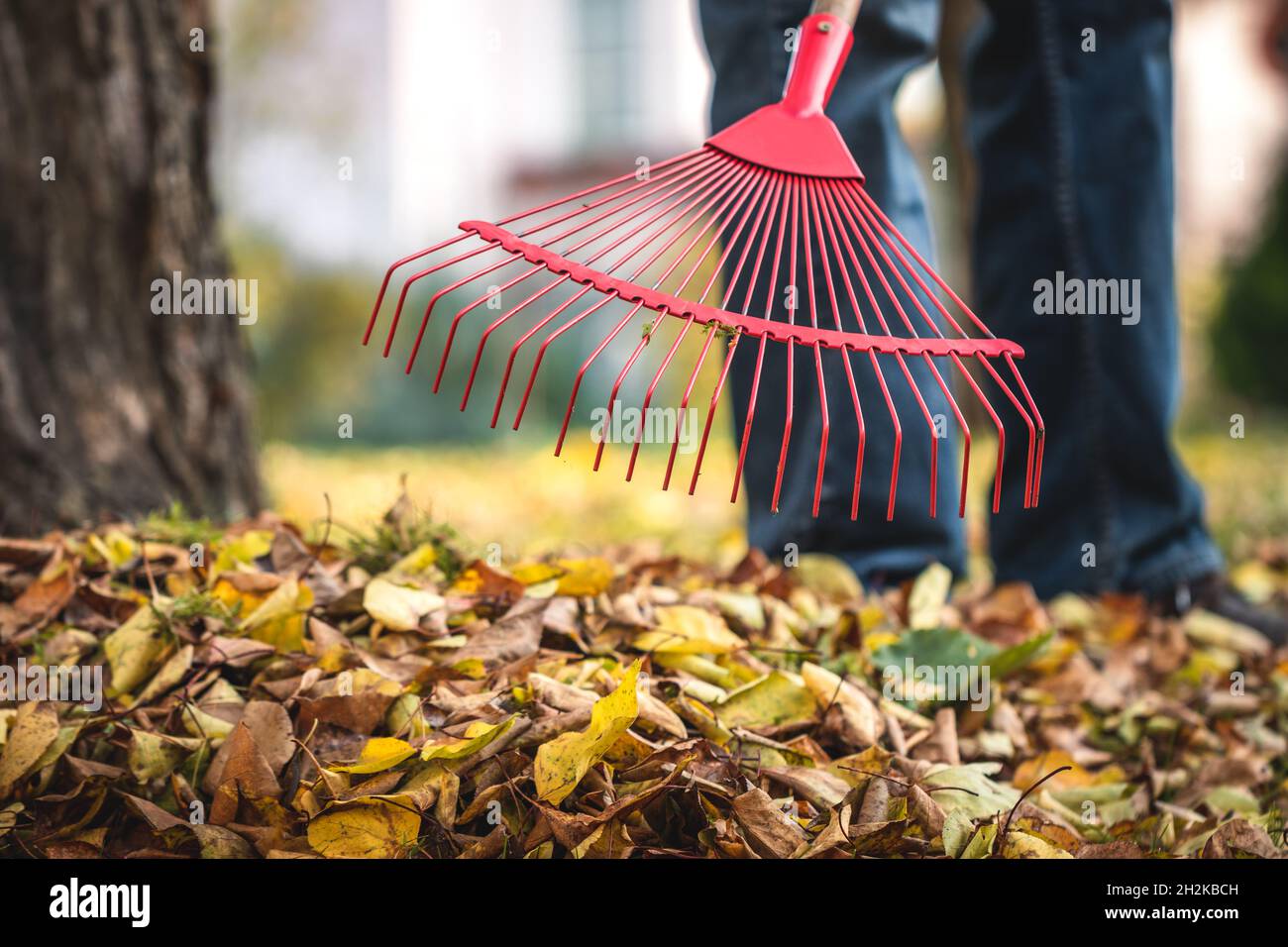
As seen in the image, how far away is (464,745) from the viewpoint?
995mm

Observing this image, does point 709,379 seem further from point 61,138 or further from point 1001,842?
point 1001,842

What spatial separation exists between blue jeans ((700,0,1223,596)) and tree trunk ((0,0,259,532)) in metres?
0.92

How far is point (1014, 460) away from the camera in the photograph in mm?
1950

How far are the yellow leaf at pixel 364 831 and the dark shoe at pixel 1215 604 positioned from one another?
55.5 inches

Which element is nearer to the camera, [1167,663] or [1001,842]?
[1001,842]

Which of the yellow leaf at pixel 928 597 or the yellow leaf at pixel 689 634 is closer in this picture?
the yellow leaf at pixel 689 634

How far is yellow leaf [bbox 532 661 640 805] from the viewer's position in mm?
990

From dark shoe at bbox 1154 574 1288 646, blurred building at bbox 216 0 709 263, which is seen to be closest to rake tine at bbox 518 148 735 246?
dark shoe at bbox 1154 574 1288 646

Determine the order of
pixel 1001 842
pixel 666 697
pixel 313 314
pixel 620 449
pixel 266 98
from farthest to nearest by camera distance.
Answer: pixel 266 98 → pixel 313 314 → pixel 620 449 → pixel 666 697 → pixel 1001 842

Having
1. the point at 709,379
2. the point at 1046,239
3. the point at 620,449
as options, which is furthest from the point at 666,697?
the point at 709,379

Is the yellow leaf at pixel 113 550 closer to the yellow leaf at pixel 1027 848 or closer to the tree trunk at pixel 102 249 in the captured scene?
the tree trunk at pixel 102 249

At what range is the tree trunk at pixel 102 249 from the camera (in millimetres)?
1802

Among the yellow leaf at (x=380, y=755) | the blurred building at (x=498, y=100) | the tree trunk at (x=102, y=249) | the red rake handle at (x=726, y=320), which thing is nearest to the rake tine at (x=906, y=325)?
the red rake handle at (x=726, y=320)

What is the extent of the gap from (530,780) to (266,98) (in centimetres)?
810
